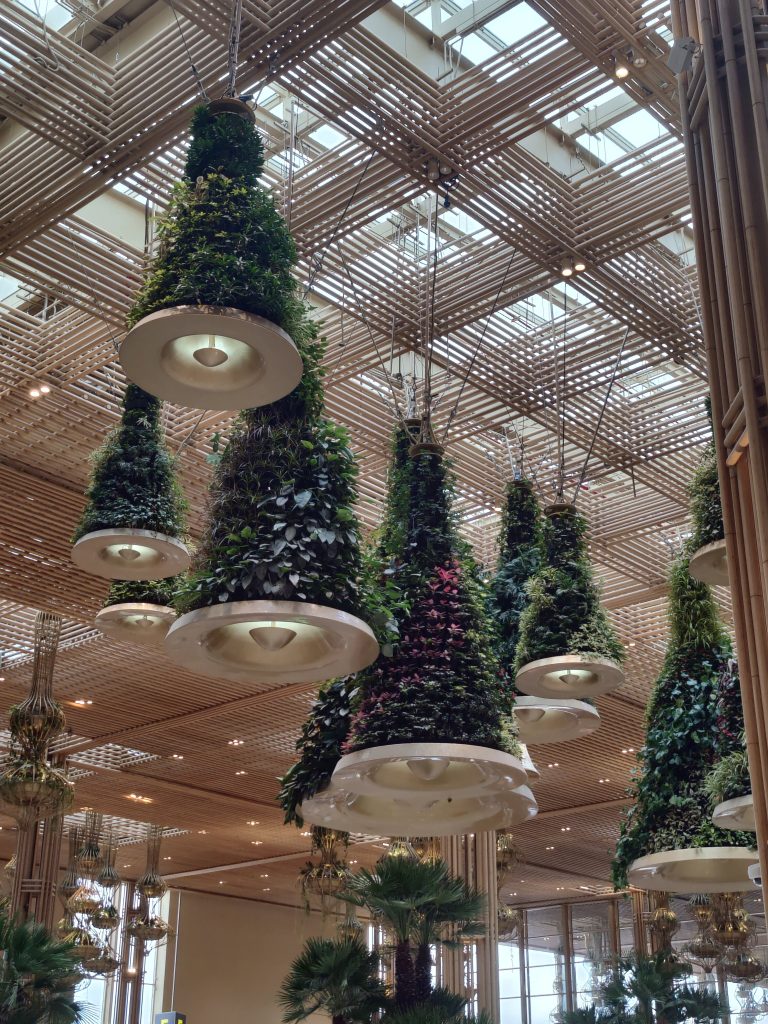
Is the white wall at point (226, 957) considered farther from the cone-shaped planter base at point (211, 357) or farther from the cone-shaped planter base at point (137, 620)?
the cone-shaped planter base at point (211, 357)

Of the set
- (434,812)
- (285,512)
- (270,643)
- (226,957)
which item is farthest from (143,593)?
(226,957)

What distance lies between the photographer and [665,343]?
956cm

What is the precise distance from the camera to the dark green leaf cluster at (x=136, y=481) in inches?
316

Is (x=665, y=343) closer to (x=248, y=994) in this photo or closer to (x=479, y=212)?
(x=479, y=212)

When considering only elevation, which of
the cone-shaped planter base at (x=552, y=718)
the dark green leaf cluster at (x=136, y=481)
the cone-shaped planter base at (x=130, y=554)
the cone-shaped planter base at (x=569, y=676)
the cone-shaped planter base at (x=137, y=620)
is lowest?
the cone-shaped planter base at (x=552, y=718)

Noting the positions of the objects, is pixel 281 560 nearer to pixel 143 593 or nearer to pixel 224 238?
pixel 224 238

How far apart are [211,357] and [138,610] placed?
4257 millimetres

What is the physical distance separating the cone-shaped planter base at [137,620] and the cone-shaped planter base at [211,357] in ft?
13.0

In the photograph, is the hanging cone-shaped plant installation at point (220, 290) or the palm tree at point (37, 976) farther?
the palm tree at point (37, 976)

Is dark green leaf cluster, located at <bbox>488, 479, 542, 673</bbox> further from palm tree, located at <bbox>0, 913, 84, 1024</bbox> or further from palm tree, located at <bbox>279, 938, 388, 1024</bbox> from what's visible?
palm tree, located at <bbox>0, 913, 84, 1024</bbox>

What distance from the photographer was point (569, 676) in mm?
7977

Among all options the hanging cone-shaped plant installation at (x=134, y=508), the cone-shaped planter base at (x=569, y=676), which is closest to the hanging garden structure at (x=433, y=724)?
the cone-shaped planter base at (x=569, y=676)

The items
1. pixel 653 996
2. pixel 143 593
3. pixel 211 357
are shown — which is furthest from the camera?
pixel 653 996

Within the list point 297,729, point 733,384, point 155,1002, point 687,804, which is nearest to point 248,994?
point 155,1002
